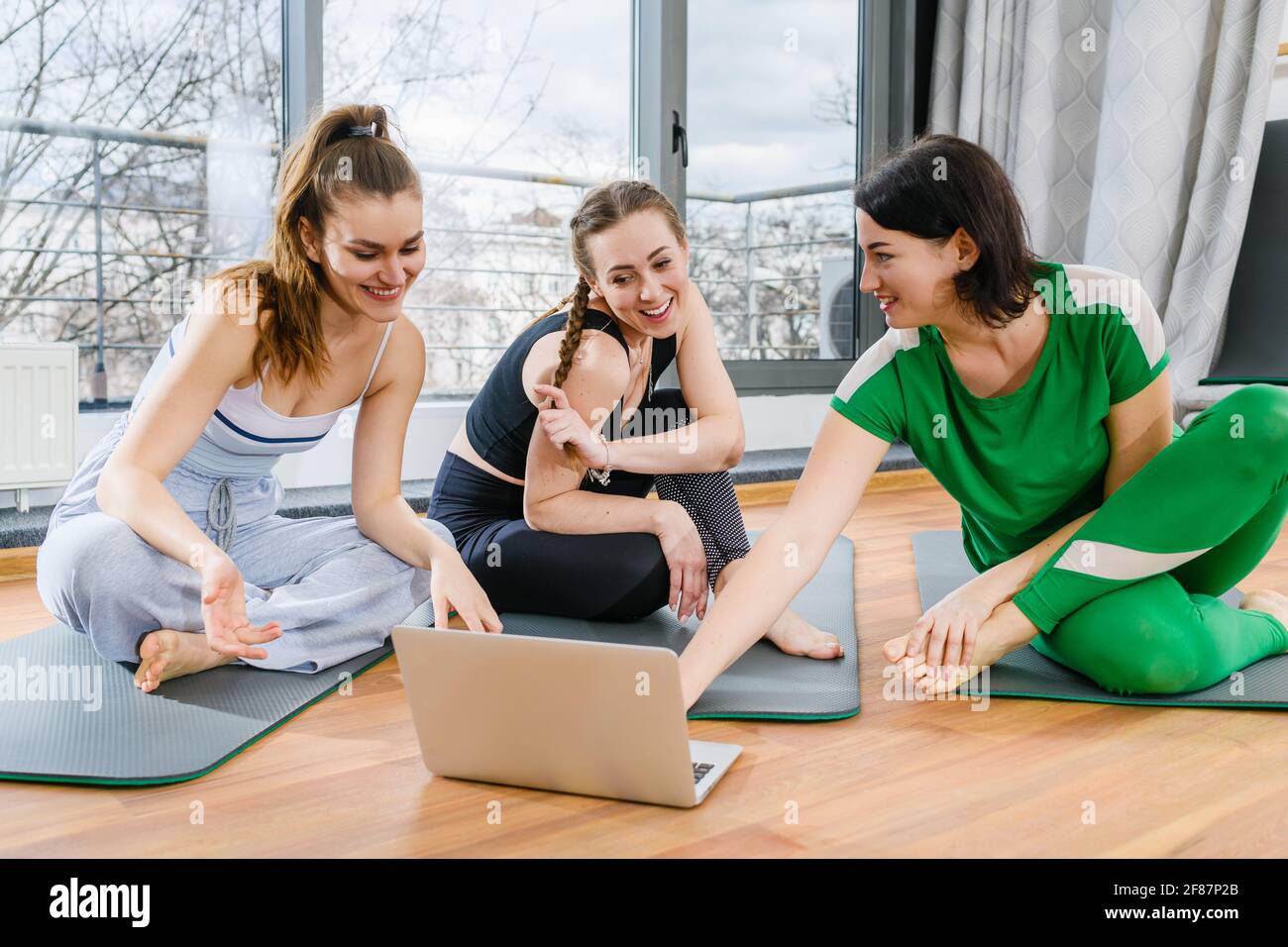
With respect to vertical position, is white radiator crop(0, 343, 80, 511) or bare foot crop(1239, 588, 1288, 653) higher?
white radiator crop(0, 343, 80, 511)

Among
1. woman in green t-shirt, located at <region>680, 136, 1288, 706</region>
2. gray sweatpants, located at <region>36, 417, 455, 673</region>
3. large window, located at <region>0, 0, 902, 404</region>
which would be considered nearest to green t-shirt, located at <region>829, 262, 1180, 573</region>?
woman in green t-shirt, located at <region>680, 136, 1288, 706</region>

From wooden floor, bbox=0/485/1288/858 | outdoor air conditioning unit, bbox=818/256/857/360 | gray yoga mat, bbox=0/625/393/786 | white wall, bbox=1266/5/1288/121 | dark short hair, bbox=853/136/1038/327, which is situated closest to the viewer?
wooden floor, bbox=0/485/1288/858

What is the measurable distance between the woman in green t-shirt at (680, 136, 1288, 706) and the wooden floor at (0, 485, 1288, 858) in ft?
0.35

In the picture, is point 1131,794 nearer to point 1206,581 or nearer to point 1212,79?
point 1206,581

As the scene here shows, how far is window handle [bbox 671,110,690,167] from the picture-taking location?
Result: 376cm

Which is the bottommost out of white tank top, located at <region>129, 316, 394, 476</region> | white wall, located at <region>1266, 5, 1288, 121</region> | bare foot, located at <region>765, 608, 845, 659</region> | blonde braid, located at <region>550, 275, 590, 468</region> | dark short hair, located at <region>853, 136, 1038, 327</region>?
bare foot, located at <region>765, 608, 845, 659</region>

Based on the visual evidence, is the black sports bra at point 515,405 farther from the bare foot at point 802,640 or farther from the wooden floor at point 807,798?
the wooden floor at point 807,798

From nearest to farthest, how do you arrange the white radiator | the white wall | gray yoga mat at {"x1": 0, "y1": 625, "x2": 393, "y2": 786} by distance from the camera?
gray yoga mat at {"x1": 0, "y1": 625, "x2": 393, "y2": 786} → the white radiator → the white wall

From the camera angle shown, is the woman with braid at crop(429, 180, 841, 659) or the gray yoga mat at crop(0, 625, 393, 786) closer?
the gray yoga mat at crop(0, 625, 393, 786)

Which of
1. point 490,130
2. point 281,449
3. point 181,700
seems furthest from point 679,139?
point 181,700

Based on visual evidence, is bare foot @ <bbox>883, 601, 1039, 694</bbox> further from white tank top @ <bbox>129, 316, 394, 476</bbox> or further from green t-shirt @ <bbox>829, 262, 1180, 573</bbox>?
white tank top @ <bbox>129, 316, 394, 476</bbox>

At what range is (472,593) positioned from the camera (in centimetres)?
146

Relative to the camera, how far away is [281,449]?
5.67 feet

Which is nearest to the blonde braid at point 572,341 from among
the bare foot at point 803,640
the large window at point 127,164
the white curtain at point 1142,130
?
the bare foot at point 803,640
